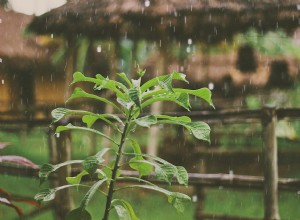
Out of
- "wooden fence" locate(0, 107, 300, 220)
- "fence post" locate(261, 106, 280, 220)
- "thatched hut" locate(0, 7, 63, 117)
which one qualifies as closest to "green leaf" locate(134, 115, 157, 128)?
"wooden fence" locate(0, 107, 300, 220)

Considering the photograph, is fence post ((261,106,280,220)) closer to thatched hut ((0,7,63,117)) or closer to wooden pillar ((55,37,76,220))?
wooden pillar ((55,37,76,220))

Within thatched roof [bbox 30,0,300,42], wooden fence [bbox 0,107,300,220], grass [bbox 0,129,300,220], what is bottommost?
grass [bbox 0,129,300,220]

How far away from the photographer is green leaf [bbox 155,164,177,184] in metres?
1.06

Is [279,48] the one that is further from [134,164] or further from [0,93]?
[134,164]

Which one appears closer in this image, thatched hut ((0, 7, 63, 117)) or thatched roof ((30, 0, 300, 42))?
thatched roof ((30, 0, 300, 42))

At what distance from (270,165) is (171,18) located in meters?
2.19

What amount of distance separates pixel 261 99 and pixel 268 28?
5.33 metres

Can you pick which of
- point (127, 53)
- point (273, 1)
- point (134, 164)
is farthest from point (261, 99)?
point (134, 164)

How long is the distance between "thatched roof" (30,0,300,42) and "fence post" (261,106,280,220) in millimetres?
A: 1929

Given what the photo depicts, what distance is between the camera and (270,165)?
241 centimetres

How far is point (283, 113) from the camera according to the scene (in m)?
2.34

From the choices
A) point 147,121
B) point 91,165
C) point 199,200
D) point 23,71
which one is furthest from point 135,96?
point 23,71

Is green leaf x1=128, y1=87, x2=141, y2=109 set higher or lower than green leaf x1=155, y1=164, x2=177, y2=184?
higher

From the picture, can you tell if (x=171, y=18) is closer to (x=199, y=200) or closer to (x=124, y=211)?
(x=199, y=200)
